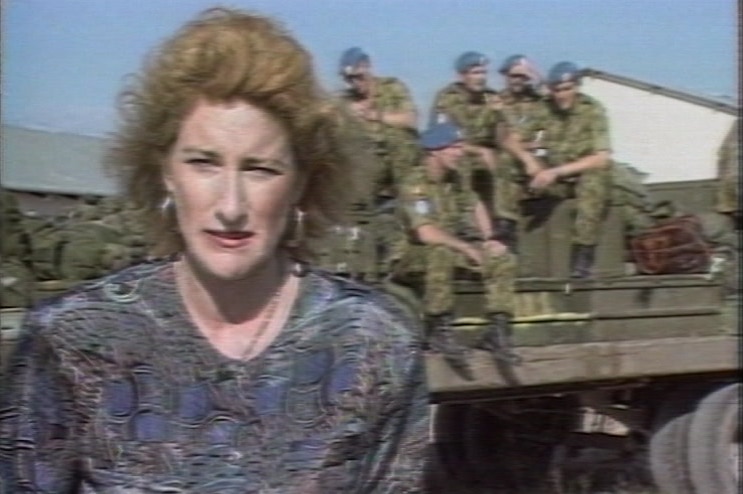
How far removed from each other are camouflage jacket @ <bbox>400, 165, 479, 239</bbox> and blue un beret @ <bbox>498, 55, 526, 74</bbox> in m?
0.34

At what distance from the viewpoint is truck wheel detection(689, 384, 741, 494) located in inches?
188

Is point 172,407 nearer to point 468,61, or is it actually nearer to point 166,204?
point 166,204

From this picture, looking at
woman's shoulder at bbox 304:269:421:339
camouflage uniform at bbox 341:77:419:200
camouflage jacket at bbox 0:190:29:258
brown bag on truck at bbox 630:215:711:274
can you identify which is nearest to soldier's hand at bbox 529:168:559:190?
brown bag on truck at bbox 630:215:711:274

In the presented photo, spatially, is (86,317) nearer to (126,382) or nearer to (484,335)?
(126,382)

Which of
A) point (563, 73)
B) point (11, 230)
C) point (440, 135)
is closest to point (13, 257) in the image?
point (11, 230)

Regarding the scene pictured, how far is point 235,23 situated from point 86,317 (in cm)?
32

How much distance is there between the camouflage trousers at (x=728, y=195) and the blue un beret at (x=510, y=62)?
3.99 ft

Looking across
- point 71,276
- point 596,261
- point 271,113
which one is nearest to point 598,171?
point 596,261

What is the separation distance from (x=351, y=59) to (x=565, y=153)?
1.64 meters

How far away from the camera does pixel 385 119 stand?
316 cm

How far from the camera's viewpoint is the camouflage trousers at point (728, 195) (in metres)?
4.37

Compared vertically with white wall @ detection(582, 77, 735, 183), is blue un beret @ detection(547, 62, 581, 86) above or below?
above

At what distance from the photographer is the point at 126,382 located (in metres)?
1.49

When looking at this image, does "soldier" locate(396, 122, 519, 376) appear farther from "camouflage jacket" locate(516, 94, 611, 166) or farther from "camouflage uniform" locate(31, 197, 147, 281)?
"camouflage uniform" locate(31, 197, 147, 281)
